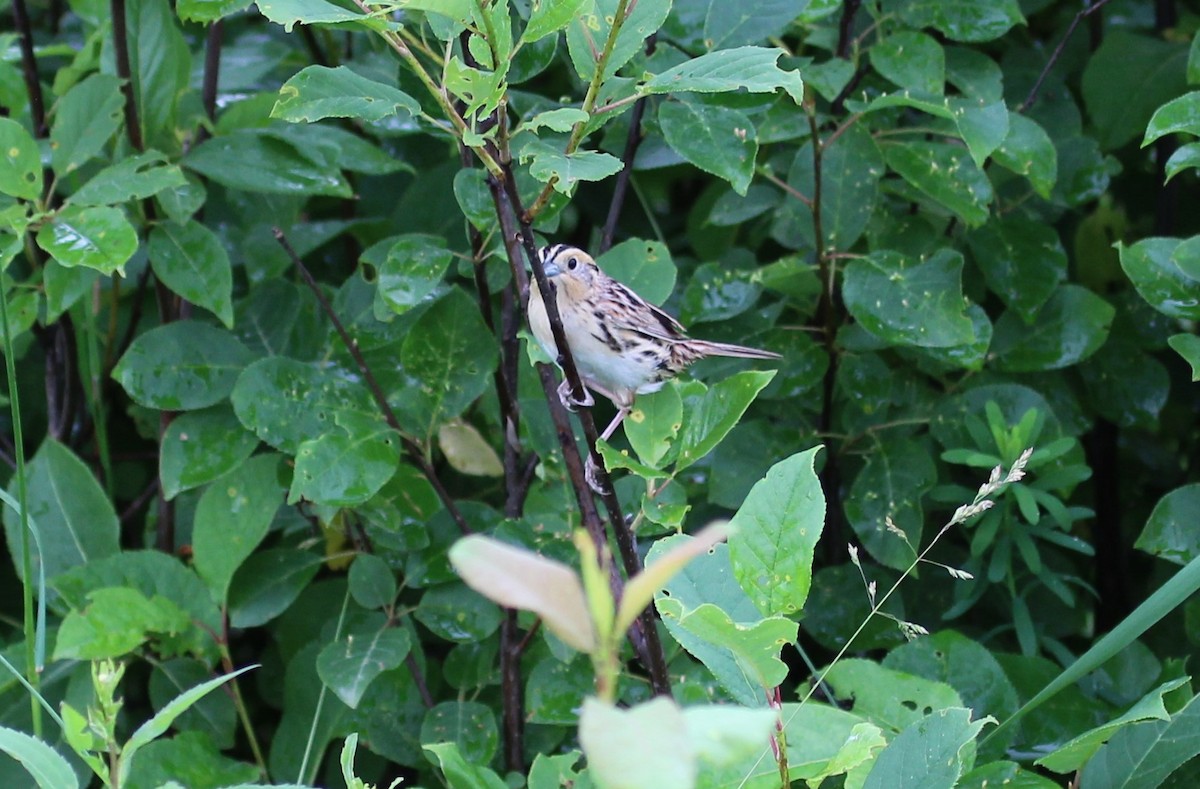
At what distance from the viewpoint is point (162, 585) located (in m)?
2.41

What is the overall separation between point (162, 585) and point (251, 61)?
139cm

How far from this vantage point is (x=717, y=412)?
5.59 ft

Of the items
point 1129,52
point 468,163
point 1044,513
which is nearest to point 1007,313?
point 1044,513

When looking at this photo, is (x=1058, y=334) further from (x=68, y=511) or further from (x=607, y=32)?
(x=68, y=511)

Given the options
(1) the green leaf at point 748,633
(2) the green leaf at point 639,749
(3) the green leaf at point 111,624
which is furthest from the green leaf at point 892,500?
(2) the green leaf at point 639,749

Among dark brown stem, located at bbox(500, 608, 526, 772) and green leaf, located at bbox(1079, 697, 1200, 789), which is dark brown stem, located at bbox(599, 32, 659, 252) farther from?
green leaf, located at bbox(1079, 697, 1200, 789)

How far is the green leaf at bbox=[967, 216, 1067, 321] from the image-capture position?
2.66m

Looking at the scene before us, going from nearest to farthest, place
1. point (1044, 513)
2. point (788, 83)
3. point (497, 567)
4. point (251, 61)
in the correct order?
point (497, 567), point (788, 83), point (1044, 513), point (251, 61)

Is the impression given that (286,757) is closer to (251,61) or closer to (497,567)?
(251,61)

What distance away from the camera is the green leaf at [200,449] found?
7.67 ft

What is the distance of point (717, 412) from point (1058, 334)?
4.19 feet

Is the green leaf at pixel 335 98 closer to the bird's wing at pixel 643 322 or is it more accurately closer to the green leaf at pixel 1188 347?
the bird's wing at pixel 643 322

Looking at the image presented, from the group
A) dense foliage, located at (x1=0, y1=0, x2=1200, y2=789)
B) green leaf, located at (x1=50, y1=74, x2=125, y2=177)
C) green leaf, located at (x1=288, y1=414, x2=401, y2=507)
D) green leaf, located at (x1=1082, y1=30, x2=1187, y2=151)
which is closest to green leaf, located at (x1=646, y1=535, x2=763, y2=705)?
dense foliage, located at (x1=0, y1=0, x2=1200, y2=789)

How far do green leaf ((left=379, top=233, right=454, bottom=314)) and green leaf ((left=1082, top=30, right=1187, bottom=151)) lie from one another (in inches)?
69.5
